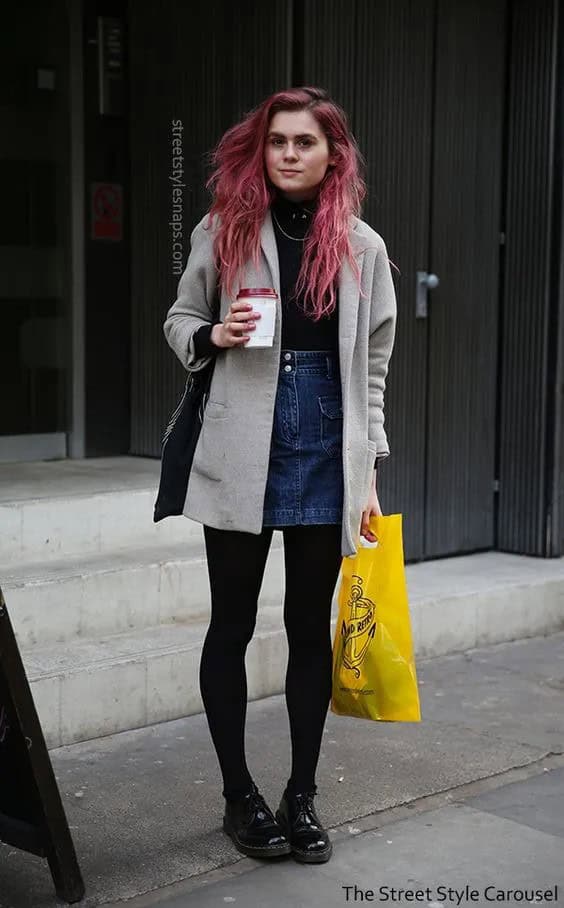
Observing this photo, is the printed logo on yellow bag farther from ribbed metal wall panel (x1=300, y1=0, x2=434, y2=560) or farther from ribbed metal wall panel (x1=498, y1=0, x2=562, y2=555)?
ribbed metal wall panel (x1=498, y1=0, x2=562, y2=555)

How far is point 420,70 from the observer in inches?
239

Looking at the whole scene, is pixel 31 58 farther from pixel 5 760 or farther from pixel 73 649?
pixel 5 760

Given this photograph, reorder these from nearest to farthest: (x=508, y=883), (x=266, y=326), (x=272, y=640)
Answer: (x=266, y=326) → (x=508, y=883) → (x=272, y=640)

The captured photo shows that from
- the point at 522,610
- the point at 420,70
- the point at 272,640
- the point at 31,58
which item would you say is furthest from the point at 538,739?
the point at 31,58

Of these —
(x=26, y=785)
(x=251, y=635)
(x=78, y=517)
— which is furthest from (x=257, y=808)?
(x=78, y=517)

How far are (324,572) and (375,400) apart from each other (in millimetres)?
467

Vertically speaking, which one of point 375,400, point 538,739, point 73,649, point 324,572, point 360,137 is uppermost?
point 360,137

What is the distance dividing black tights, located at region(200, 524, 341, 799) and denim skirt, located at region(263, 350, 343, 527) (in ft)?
0.20

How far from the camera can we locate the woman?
3.27 metres

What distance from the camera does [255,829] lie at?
3.40 meters

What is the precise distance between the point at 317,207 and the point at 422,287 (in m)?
2.90

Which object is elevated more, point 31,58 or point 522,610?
point 31,58

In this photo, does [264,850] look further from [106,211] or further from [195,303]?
[106,211]

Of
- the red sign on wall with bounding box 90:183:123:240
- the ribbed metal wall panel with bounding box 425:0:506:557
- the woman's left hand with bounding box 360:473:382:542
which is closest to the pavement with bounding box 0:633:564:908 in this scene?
the woman's left hand with bounding box 360:473:382:542
